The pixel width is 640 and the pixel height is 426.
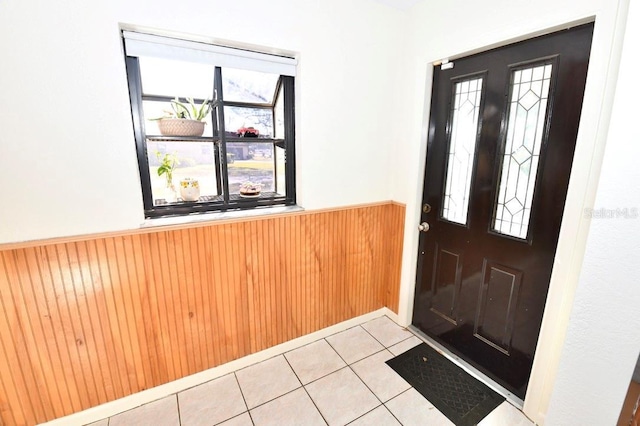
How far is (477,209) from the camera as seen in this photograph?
6.41 feet

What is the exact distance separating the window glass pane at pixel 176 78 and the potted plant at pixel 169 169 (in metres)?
0.39

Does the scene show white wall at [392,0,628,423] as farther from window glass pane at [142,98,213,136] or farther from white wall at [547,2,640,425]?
window glass pane at [142,98,213,136]

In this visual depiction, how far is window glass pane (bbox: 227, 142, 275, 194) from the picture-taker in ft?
6.66

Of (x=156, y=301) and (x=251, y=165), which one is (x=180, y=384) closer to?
(x=156, y=301)

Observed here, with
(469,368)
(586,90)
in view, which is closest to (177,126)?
(586,90)

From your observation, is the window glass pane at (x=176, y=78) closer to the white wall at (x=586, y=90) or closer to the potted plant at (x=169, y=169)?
the potted plant at (x=169, y=169)

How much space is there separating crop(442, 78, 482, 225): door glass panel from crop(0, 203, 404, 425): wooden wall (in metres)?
0.50

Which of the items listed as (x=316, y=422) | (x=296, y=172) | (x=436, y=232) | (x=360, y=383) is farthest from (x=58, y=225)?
(x=436, y=232)

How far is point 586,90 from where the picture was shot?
134 centimetres

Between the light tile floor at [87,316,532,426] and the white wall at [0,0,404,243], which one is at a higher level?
the white wall at [0,0,404,243]

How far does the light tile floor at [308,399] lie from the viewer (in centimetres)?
171

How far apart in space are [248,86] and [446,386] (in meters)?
2.50

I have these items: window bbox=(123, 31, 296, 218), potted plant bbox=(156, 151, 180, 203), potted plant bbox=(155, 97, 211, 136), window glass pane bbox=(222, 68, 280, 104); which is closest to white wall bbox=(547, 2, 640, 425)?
window bbox=(123, 31, 296, 218)

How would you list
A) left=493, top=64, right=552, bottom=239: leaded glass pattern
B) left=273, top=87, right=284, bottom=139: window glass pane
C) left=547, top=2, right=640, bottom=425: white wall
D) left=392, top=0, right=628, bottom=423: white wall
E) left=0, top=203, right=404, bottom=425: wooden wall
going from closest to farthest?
left=547, top=2, right=640, bottom=425: white wall
left=392, top=0, right=628, bottom=423: white wall
left=0, top=203, right=404, bottom=425: wooden wall
left=493, top=64, right=552, bottom=239: leaded glass pattern
left=273, top=87, right=284, bottom=139: window glass pane
